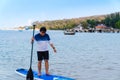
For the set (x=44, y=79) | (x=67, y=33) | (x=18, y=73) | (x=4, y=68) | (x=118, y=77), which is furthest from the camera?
(x=67, y=33)

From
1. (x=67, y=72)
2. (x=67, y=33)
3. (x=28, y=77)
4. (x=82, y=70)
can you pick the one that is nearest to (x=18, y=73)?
(x=28, y=77)

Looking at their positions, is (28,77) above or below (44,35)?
below

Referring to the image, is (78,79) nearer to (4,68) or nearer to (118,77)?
(118,77)

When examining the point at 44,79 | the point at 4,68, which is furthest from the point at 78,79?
the point at 4,68

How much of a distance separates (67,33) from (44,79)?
141948 millimetres

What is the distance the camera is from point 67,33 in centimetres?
15862

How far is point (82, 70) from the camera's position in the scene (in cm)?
2395

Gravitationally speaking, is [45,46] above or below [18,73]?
above

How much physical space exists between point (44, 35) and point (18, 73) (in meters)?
3.07

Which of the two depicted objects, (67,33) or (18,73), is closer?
(18,73)

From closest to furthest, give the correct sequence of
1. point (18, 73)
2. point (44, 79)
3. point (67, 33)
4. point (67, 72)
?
point (44, 79) < point (18, 73) < point (67, 72) < point (67, 33)

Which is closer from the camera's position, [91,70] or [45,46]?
[45,46]

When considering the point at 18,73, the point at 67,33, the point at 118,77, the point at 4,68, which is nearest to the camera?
the point at 18,73

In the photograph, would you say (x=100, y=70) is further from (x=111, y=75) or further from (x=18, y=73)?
(x=18, y=73)
